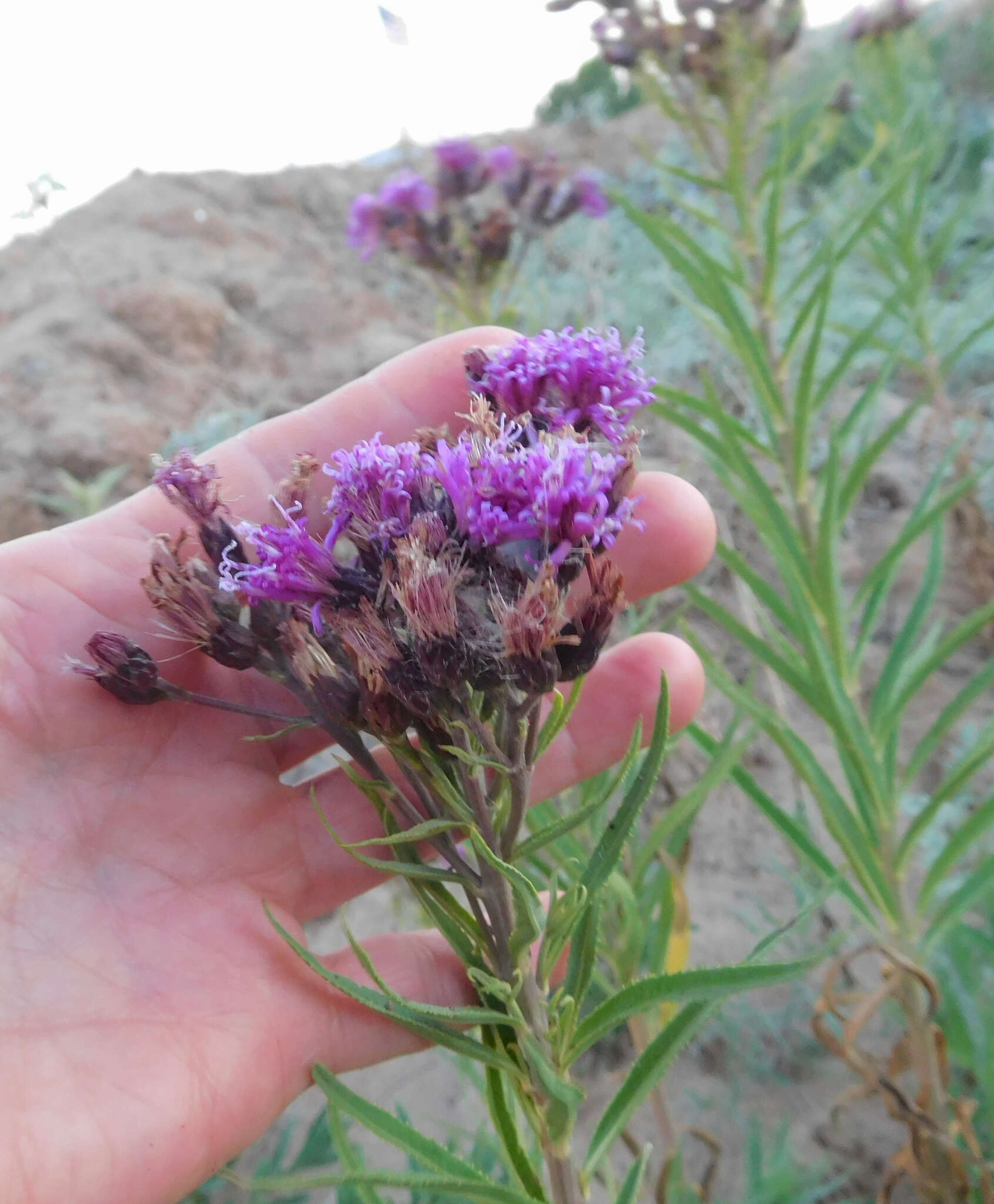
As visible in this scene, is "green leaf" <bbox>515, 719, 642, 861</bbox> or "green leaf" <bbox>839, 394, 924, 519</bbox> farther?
"green leaf" <bbox>839, 394, 924, 519</bbox>

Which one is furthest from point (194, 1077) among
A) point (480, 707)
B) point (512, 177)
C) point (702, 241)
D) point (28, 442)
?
point (702, 241)

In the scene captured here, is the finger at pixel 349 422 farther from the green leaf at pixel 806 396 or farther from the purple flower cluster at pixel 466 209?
the purple flower cluster at pixel 466 209

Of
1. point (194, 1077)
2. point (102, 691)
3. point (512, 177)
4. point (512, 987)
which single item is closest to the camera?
point (512, 987)

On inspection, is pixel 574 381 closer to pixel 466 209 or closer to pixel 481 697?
pixel 481 697

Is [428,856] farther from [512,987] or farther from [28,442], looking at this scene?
[28,442]

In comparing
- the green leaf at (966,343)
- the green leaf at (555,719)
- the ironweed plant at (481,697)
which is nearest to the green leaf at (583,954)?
the ironweed plant at (481,697)

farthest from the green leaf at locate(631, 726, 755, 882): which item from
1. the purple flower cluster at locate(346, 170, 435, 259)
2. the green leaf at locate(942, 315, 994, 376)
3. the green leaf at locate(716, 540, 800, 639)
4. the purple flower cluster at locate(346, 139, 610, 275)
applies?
the purple flower cluster at locate(346, 170, 435, 259)

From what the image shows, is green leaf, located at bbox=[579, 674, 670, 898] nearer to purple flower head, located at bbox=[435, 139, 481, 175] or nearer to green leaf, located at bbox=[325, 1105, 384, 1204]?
green leaf, located at bbox=[325, 1105, 384, 1204]
